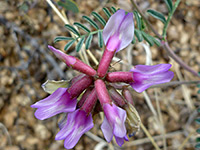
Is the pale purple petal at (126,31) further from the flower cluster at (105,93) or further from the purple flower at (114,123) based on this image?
the purple flower at (114,123)

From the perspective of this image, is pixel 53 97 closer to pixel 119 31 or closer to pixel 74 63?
pixel 74 63

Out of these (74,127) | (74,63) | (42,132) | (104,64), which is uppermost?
(74,63)

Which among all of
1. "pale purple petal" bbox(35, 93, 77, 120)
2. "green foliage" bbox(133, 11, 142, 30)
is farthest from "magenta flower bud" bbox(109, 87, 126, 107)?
"green foliage" bbox(133, 11, 142, 30)

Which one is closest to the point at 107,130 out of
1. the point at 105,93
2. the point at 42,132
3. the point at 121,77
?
the point at 105,93

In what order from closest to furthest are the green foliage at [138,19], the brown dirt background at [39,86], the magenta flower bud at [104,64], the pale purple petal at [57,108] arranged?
the pale purple petal at [57,108], the magenta flower bud at [104,64], the green foliage at [138,19], the brown dirt background at [39,86]

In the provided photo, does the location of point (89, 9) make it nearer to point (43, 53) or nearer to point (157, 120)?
point (43, 53)

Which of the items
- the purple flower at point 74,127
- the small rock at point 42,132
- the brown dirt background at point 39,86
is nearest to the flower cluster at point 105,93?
the purple flower at point 74,127
